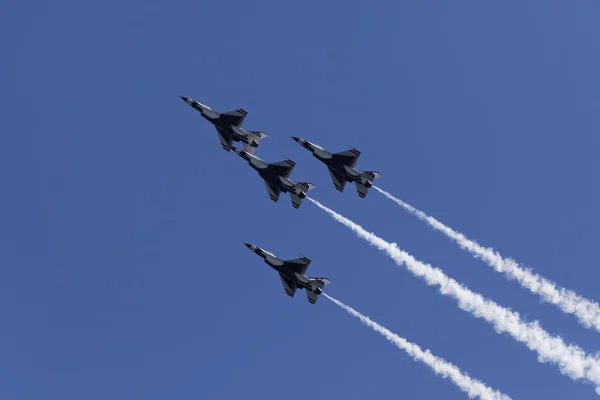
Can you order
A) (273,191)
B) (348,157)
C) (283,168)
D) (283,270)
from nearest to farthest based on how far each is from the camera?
(283,270) < (283,168) < (273,191) < (348,157)

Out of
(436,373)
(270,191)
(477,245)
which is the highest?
(477,245)

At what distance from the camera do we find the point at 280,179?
117062 millimetres

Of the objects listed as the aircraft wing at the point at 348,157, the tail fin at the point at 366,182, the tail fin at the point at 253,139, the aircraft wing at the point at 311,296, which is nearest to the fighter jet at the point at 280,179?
the tail fin at the point at 253,139

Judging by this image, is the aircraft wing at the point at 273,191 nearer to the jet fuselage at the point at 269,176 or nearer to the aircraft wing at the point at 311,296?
the jet fuselage at the point at 269,176

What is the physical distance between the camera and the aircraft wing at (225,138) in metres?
122

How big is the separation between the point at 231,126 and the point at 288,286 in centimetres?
2515

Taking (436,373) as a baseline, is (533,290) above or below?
above

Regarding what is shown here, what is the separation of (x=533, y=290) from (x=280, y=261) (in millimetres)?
34451

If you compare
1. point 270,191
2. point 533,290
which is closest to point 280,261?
point 270,191

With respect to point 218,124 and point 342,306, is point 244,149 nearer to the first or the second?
point 218,124

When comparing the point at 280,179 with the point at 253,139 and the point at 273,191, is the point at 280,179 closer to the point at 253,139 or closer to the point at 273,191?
the point at 273,191

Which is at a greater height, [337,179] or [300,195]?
[337,179]

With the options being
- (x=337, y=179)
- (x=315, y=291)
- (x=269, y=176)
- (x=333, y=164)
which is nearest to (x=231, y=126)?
(x=269, y=176)

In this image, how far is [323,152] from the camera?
121 m
